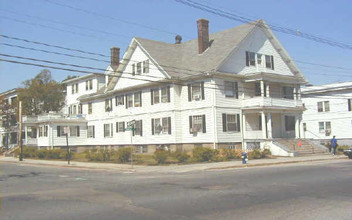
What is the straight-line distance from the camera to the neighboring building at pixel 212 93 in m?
32.7

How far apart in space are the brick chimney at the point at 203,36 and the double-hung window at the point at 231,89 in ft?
16.4

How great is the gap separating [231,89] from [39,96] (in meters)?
33.6

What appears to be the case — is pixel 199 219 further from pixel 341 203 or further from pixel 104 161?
pixel 104 161

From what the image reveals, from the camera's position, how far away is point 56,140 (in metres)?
46.5

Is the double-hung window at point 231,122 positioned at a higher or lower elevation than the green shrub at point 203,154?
higher

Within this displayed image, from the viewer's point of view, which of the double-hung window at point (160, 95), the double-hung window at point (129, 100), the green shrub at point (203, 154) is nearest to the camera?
the green shrub at point (203, 154)

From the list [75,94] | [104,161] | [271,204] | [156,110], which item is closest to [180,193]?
[271,204]

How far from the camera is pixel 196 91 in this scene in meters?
33.8

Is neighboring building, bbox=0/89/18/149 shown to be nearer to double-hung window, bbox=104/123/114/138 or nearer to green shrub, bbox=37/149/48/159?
double-hung window, bbox=104/123/114/138

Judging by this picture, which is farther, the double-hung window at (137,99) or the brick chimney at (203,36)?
the double-hung window at (137,99)

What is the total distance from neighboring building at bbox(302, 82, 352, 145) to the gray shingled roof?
17351mm

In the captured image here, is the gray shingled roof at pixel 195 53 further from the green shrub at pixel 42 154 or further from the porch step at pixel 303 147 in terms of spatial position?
the green shrub at pixel 42 154

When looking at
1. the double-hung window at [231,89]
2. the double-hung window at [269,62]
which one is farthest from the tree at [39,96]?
the double-hung window at [269,62]

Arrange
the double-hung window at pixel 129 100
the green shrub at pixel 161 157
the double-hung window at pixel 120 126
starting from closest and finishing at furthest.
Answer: the green shrub at pixel 161 157 < the double-hung window at pixel 129 100 < the double-hung window at pixel 120 126
